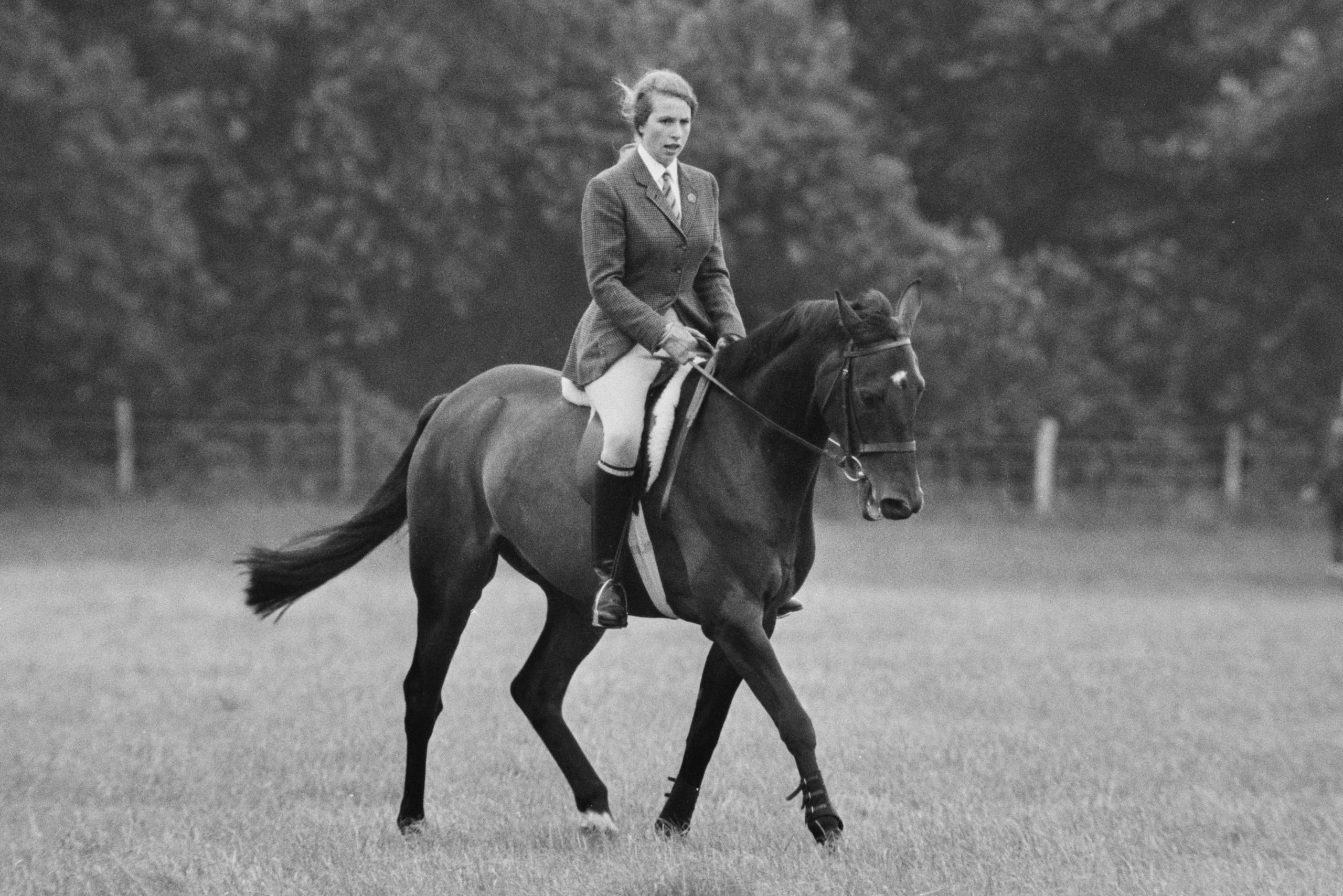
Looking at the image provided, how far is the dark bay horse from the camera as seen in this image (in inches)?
248

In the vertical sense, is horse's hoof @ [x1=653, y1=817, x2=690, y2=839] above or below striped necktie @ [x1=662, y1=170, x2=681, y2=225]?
below

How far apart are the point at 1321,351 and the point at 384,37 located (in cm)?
1672

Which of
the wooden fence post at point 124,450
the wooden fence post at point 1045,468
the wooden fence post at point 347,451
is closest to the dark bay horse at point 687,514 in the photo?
the wooden fence post at point 347,451

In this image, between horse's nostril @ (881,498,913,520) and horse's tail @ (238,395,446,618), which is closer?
horse's nostril @ (881,498,913,520)

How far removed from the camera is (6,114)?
24.2 metres

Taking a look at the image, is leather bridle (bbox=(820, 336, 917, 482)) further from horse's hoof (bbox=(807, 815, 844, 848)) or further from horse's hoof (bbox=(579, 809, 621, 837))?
horse's hoof (bbox=(579, 809, 621, 837))

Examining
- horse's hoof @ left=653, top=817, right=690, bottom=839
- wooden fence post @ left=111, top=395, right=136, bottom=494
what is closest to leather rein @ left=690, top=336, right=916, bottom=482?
horse's hoof @ left=653, top=817, right=690, bottom=839

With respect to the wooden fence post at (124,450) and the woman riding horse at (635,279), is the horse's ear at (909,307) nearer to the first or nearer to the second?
the woman riding horse at (635,279)

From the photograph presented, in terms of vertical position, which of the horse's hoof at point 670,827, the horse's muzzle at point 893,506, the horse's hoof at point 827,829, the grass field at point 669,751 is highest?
the horse's muzzle at point 893,506

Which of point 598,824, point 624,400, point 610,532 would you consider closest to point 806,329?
point 624,400

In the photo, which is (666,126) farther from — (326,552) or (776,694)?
(326,552)

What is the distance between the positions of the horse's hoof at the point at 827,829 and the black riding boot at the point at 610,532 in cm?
104

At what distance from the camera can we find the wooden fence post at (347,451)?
92.3 ft

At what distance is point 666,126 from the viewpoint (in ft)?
22.5
